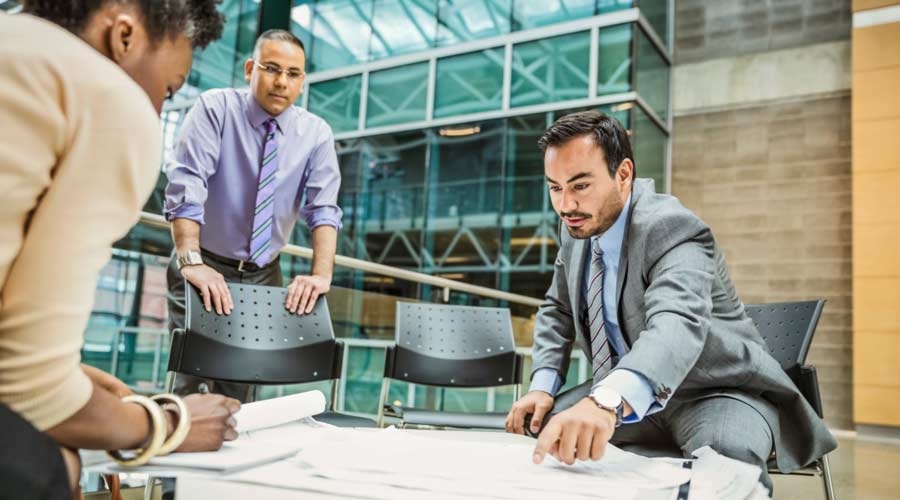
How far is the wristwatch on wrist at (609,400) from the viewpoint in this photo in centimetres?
106

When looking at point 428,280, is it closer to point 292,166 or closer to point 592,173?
point 292,166

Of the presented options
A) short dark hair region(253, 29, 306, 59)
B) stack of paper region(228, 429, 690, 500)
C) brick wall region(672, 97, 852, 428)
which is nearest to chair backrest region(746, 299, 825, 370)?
stack of paper region(228, 429, 690, 500)

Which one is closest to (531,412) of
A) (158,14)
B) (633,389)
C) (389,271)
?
(633,389)

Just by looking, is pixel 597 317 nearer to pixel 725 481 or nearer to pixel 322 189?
pixel 725 481

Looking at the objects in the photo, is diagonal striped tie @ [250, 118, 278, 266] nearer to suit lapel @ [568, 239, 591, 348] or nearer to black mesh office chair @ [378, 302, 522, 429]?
black mesh office chair @ [378, 302, 522, 429]

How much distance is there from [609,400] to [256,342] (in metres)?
1.50

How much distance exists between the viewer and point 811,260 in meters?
7.20

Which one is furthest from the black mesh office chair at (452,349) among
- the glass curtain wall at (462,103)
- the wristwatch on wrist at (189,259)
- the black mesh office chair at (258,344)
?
the glass curtain wall at (462,103)

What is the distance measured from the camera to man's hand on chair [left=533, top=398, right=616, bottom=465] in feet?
2.94

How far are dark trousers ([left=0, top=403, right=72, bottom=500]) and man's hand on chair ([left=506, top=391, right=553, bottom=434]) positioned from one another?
39.3 inches

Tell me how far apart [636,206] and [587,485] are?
2.99ft

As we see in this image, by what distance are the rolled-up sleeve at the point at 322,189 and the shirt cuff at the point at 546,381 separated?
3.56 feet

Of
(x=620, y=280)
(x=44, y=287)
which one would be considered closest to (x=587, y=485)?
(x=44, y=287)

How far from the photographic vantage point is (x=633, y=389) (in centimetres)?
113
